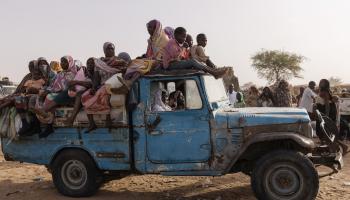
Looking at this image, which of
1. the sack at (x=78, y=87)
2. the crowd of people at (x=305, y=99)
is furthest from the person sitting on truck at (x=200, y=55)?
the crowd of people at (x=305, y=99)

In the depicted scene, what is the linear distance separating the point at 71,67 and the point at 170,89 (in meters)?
1.91

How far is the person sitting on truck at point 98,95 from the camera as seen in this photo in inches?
254

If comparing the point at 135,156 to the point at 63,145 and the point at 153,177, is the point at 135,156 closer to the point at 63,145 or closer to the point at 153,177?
the point at 63,145

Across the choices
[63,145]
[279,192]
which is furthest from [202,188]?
[63,145]

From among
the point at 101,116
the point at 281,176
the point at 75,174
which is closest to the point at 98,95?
the point at 101,116

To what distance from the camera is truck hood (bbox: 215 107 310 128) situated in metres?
5.89

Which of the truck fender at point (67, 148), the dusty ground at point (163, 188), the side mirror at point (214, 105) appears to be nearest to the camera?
the side mirror at point (214, 105)

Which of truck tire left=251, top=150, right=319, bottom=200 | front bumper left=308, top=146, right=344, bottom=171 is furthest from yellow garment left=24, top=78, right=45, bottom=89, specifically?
front bumper left=308, top=146, right=344, bottom=171

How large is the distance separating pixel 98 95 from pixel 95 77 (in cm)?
41

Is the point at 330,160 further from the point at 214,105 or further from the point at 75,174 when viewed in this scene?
the point at 75,174

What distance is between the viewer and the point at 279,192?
5.80 m

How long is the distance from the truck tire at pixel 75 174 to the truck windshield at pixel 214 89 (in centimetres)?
205

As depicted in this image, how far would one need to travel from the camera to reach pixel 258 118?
5941 millimetres

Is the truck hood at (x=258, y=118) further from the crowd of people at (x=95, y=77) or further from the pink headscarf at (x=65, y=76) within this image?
the pink headscarf at (x=65, y=76)
